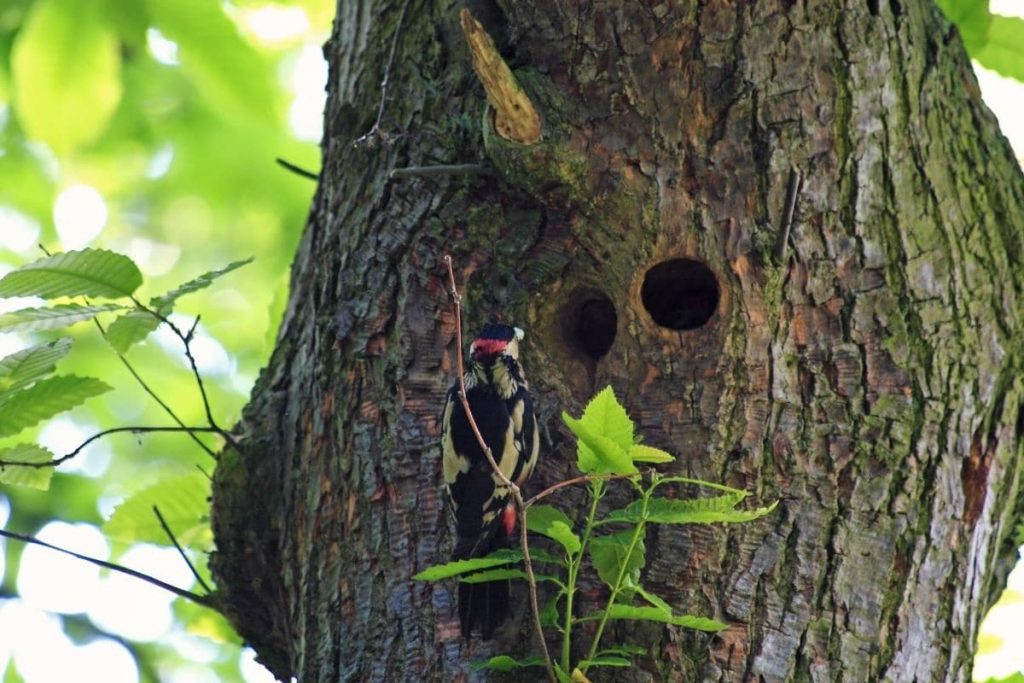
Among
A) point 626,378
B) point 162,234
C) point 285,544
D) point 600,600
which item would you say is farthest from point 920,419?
point 162,234

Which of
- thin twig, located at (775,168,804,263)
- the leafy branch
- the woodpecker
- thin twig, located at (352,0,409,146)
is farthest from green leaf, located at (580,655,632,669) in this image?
thin twig, located at (352,0,409,146)

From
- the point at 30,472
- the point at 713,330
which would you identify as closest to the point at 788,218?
the point at 713,330

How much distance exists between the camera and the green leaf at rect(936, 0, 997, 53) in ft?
11.7

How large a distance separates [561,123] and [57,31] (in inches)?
68.4

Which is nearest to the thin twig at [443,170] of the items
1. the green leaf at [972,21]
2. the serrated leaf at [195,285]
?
the serrated leaf at [195,285]

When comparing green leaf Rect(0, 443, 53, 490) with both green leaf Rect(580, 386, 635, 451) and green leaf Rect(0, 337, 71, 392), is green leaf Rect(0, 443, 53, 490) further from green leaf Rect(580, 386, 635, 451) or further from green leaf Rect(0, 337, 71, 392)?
green leaf Rect(580, 386, 635, 451)

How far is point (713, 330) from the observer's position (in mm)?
2828

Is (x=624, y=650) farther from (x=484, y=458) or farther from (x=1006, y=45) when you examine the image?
(x=1006, y=45)

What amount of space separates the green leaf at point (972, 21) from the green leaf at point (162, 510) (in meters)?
2.83

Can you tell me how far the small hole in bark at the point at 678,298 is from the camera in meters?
3.30

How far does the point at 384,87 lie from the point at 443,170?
48 centimetres

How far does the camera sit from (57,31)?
11.8 feet

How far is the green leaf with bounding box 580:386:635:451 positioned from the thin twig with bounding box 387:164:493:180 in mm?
1095

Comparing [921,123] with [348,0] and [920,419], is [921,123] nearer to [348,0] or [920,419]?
[920,419]
